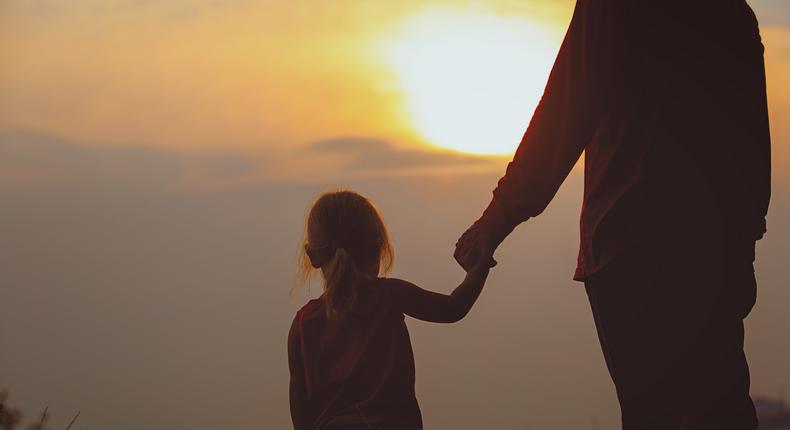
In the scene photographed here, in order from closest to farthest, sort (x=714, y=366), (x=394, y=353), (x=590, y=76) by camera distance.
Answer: (x=714, y=366) < (x=590, y=76) < (x=394, y=353)

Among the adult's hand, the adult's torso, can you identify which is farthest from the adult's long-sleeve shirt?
the adult's hand

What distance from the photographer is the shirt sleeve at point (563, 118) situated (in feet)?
11.2

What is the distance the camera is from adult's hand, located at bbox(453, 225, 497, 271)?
4086mm

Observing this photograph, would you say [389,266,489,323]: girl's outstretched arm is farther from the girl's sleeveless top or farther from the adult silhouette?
the adult silhouette

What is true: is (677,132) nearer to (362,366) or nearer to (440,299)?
(440,299)

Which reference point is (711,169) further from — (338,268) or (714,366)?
(338,268)

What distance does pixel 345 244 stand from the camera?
4.21m

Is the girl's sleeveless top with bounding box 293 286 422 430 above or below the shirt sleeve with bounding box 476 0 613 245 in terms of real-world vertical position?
below

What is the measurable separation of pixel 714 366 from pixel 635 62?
85 centimetres

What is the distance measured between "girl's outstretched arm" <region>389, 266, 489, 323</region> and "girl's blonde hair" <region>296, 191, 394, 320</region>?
4.8 inches

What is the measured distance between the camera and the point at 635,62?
11.0 ft

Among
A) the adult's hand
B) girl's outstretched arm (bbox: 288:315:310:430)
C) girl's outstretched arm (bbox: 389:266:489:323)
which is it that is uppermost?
the adult's hand

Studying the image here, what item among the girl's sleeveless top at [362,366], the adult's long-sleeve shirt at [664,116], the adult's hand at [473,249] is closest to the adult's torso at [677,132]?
the adult's long-sleeve shirt at [664,116]

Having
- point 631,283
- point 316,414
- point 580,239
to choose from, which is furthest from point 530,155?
point 316,414
